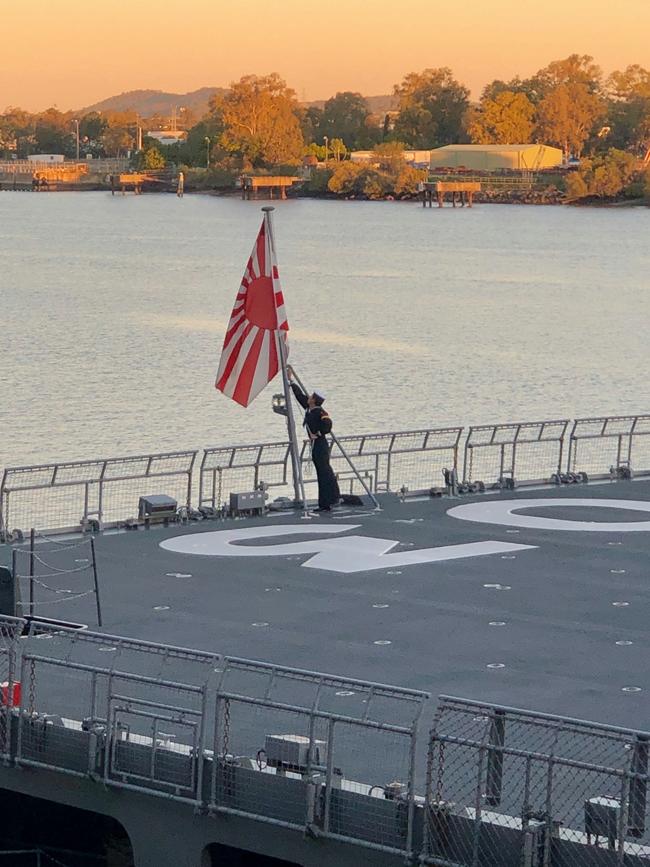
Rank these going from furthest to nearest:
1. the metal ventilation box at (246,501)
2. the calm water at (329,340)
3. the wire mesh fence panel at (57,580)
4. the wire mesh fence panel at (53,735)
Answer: the calm water at (329,340), the metal ventilation box at (246,501), the wire mesh fence panel at (57,580), the wire mesh fence panel at (53,735)

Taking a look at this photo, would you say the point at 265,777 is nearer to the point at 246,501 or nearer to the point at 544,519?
the point at 246,501

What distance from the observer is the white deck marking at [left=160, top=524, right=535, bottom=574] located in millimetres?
23484

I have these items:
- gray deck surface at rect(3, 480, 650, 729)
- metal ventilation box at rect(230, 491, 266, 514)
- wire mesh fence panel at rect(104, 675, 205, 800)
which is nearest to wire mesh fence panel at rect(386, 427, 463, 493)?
metal ventilation box at rect(230, 491, 266, 514)

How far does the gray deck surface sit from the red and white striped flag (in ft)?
7.34

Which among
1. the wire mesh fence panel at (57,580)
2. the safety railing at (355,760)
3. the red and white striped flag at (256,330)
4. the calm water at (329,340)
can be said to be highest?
the red and white striped flag at (256,330)

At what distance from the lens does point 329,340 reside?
277 feet

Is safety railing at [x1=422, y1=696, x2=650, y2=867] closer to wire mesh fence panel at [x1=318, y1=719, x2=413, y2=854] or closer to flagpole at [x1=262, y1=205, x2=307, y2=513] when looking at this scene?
wire mesh fence panel at [x1=318, y1=719, x2=413, y2=854]

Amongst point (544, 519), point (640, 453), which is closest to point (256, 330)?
point (544, 519)

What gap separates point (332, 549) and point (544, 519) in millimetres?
4184

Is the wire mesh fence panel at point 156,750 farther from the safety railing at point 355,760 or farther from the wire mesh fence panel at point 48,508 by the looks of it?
the wire mesh fence panel at point 48,508

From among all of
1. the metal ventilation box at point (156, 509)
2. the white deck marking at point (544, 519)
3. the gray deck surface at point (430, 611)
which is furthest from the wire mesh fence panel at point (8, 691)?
the white deck marking at point (544, 519)

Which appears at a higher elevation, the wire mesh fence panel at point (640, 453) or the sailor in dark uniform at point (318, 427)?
the sailor in dark uniform at point (318, 427)

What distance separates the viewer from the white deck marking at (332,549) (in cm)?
2348

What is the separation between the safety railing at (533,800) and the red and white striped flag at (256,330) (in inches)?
516
